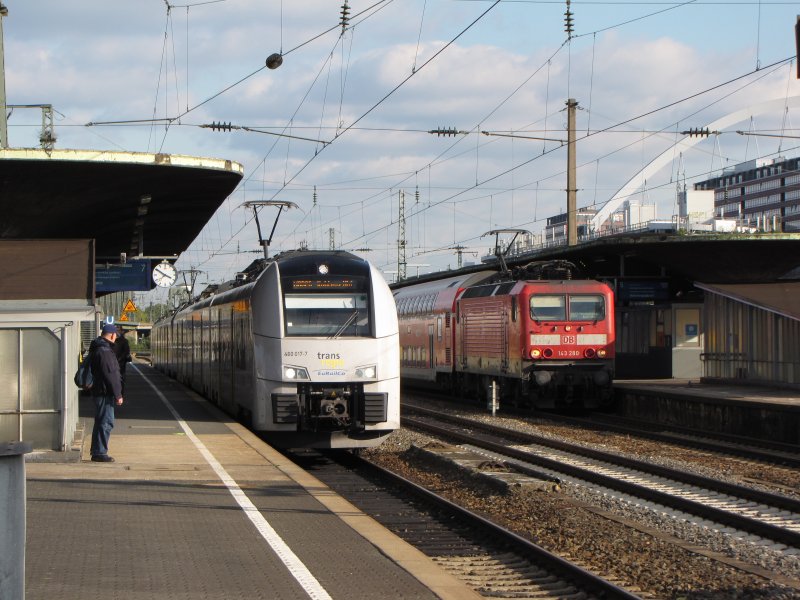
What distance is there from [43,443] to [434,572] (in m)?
7.23

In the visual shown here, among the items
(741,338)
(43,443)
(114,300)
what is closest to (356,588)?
(43,443)

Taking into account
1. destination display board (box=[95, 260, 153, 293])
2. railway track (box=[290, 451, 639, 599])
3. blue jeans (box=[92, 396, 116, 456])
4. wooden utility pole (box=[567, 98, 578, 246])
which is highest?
wooden utility pole (box=[567, 98, 578, 246])

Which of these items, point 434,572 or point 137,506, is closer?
point 434,572

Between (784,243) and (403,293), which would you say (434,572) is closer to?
(784,243)

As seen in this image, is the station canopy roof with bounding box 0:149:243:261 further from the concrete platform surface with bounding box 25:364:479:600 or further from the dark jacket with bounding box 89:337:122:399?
the concrete platform surface with bounding box 25:364:479:600

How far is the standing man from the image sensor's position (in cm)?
1318

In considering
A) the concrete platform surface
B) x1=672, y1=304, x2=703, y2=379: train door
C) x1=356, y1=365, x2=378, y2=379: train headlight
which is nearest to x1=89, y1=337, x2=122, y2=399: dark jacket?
the concrete platform surface

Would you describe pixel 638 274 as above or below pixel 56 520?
above

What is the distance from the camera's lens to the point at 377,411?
50.5ft

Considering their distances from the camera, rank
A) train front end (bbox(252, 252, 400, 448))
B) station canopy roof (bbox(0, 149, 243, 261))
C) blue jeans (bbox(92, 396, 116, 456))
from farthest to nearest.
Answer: station canopy roof (bbox(0, 149, 243, 261)), train front end (bbox(252, 252, 400, 448)), blue jeans (bbox(92, 396, 116, 456))

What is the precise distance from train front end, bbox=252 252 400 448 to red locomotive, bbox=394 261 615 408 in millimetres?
8795

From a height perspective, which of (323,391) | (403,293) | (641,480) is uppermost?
(403,293)

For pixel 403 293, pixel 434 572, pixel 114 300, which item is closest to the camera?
pixel 434 572

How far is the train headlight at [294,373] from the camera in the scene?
1535 centimetres
